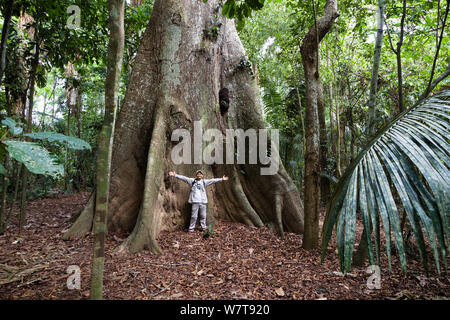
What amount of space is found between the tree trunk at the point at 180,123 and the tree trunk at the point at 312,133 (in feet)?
3.44

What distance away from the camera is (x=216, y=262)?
124 inches

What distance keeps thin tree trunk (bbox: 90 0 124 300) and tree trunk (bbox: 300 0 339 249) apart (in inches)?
102

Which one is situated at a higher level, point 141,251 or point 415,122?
point 415,122

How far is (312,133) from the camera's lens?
11.8ft

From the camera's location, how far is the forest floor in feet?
7.98

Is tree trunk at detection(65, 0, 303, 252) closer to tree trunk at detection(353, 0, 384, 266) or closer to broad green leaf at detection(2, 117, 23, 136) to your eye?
tree trunk at detection(353, 0, 384, 266)

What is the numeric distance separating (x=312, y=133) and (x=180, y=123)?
7.17 ft

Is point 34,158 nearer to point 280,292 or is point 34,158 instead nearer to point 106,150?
point 106,150

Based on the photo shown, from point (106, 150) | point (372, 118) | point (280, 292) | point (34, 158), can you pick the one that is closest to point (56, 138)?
point (34, 158)
